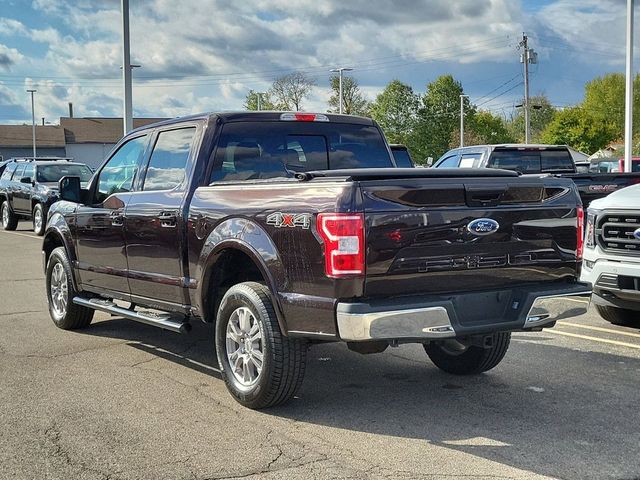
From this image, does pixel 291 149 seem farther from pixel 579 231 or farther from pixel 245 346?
pixel 579 231

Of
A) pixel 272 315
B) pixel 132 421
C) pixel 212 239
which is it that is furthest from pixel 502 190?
pixel 132 421

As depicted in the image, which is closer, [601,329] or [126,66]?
[601,329]

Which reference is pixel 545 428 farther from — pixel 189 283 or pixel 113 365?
pixel 113 365

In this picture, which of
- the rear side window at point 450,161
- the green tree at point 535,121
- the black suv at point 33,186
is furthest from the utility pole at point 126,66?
the green tree at point 535,121

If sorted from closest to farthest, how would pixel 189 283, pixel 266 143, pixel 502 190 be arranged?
pixel 502 190, pixel 189 283, pixel 266 143

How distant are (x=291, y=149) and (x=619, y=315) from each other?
371 cm

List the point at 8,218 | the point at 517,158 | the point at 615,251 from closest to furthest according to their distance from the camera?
the point at 615,251 < the point at 517,158 < the point at 8,218

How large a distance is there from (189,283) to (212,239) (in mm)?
517

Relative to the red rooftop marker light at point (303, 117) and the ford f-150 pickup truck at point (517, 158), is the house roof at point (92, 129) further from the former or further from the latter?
the red rooftop marker light at point (303, 117)

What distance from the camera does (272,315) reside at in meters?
4.66

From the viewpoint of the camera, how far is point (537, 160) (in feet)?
44.1

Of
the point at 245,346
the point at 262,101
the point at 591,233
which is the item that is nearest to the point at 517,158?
the point at 591,233

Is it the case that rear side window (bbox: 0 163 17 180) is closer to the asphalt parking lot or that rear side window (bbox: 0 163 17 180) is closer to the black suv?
the black suv

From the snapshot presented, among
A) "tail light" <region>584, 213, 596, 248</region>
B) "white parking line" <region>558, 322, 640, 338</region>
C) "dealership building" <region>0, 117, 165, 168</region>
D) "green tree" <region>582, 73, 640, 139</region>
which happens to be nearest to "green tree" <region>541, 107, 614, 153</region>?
"green tree" <region>582, 73, 640, 139</region>
